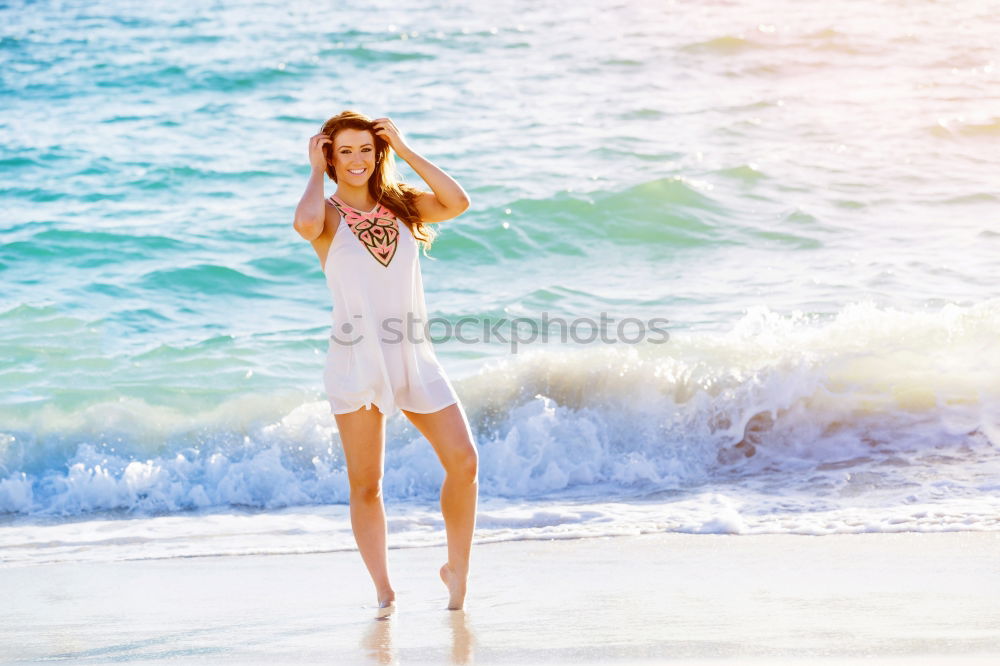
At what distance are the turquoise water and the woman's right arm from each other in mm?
2498

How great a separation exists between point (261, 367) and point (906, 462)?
495 centimetres

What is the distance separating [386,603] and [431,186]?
5.38 feet

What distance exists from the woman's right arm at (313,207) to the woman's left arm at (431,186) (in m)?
0.25

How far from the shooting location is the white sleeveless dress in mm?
4191

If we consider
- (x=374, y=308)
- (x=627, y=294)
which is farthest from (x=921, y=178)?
(x=374, y=308)

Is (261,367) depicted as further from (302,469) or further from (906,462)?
(906,462)

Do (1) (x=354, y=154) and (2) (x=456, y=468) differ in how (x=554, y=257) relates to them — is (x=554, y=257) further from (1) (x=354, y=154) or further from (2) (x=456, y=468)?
(2) (x=456, y=468)

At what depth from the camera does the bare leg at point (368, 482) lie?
4246mm

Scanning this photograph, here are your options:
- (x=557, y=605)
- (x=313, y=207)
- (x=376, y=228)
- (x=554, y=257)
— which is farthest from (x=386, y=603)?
(x=554, y=257)

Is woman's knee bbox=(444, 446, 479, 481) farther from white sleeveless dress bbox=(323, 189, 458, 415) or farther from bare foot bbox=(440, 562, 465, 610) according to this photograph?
bare foot bbox=(440, 562, 465, 610)

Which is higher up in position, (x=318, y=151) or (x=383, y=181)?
(x=318, y=151)

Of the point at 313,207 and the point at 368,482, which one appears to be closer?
the point at 313,207

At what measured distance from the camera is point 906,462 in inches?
276

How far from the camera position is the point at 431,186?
14.2ft
